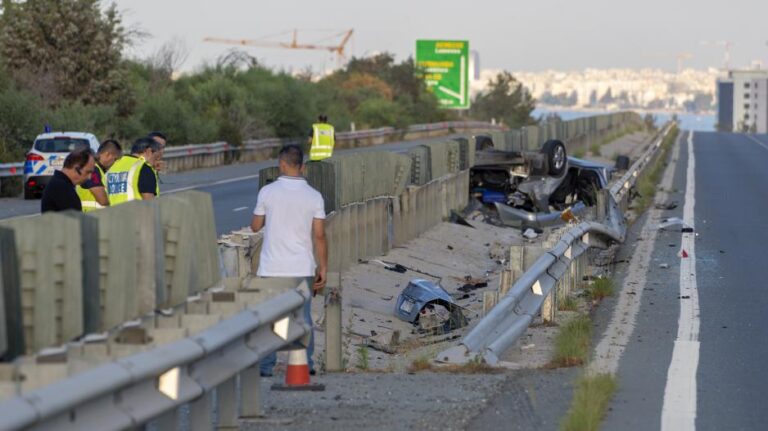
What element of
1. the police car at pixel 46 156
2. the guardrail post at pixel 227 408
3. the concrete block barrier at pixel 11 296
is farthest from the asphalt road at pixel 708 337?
the police car at pixel 46 156

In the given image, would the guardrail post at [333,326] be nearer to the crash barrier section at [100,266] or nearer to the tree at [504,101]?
the crash barrier section at [100,266]

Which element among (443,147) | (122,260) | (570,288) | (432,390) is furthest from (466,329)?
(443,147)

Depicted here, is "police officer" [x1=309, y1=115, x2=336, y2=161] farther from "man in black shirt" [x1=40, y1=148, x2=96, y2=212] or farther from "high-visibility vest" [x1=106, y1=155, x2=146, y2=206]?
"man in black shirt" [x1=40, y1=148, x2=96, y2=212]

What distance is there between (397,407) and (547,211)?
18644mm

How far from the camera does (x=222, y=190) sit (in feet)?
115

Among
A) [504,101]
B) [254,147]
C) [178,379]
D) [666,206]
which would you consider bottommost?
[504,101]

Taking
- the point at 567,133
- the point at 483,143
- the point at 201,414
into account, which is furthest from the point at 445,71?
the point at 201,414

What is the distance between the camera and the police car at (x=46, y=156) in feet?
101

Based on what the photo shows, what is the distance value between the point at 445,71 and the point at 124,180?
82.9 metres

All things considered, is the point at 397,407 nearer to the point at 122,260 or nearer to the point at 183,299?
the point at 183,299

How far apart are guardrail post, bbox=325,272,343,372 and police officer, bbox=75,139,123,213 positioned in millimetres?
2470

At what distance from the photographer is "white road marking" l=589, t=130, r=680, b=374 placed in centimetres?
1130

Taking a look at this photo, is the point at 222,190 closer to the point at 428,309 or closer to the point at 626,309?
the point at 428,309

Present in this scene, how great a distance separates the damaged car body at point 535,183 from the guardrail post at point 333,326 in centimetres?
1547
